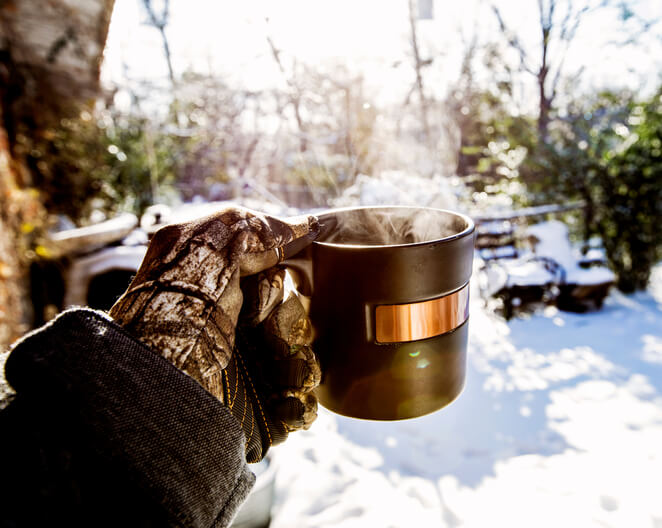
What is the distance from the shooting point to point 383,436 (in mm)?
2438

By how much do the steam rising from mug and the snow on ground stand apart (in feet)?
4.88

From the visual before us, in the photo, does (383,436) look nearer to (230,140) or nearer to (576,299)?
(576,299)

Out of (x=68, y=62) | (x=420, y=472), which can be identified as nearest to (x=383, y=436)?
(x=420, y=472)

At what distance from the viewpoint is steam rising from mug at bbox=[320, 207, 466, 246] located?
0.84 metres

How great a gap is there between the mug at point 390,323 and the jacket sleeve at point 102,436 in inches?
9.2

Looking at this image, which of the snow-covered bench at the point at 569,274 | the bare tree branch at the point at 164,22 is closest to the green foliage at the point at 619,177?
the snow-covered bench at the point at 569,274

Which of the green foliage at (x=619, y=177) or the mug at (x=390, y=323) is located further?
the green foliage at (x=619, y=177)

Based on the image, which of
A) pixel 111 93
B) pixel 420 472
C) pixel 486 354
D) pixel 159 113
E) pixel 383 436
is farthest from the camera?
pixel 111 93

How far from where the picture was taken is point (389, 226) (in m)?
0.89

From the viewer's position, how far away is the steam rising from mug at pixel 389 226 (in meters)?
0.84

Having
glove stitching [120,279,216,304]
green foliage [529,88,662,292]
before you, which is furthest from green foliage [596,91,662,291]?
glove stitching [120,279,216,304]

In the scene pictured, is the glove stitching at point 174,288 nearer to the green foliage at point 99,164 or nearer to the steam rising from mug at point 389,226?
the steam rising from mug at point 389,226

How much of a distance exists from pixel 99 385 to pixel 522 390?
3128 millimetres

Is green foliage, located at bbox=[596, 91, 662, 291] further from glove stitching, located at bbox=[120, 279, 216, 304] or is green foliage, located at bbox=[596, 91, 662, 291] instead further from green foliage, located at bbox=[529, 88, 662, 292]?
glove stitching, located at bbox=[120, 279, 216, 304]
